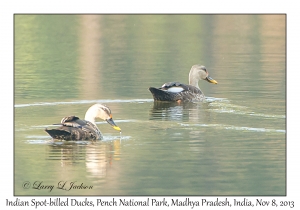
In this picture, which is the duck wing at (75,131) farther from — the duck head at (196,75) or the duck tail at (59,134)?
the duck head at (196,75)

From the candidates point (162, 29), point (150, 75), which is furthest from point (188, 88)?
point (162, 29)

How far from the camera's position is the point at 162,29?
40.5 m

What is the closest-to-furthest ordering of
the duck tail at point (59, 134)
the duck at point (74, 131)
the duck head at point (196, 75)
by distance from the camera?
1. the duck tail at point (59, 134)
2. the duck at point (74, 131)
3. the duck head at point (196, 75)

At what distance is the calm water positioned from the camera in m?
12.7

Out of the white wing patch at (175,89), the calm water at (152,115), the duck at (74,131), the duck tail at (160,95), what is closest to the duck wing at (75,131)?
the duck at (74,131)

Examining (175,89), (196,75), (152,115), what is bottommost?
(152,115)

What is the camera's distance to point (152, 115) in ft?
58.9

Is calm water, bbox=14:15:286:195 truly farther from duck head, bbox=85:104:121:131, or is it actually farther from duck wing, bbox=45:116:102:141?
duck head, bbox=85:104:121:131

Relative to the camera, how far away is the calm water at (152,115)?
12688 mm

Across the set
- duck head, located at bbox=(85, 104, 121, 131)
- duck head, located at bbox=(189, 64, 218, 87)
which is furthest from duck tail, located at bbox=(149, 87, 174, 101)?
duck head, located at bbox=(85, 104, 121, 131)

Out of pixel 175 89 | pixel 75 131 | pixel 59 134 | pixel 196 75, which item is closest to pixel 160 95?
pixel 175 89

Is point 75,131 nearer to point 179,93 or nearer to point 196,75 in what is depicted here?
point 179,93

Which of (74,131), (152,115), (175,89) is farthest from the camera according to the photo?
(175,89)

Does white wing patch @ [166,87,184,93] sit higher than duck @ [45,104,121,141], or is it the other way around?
white wing patch @ [166,87,184,93]
